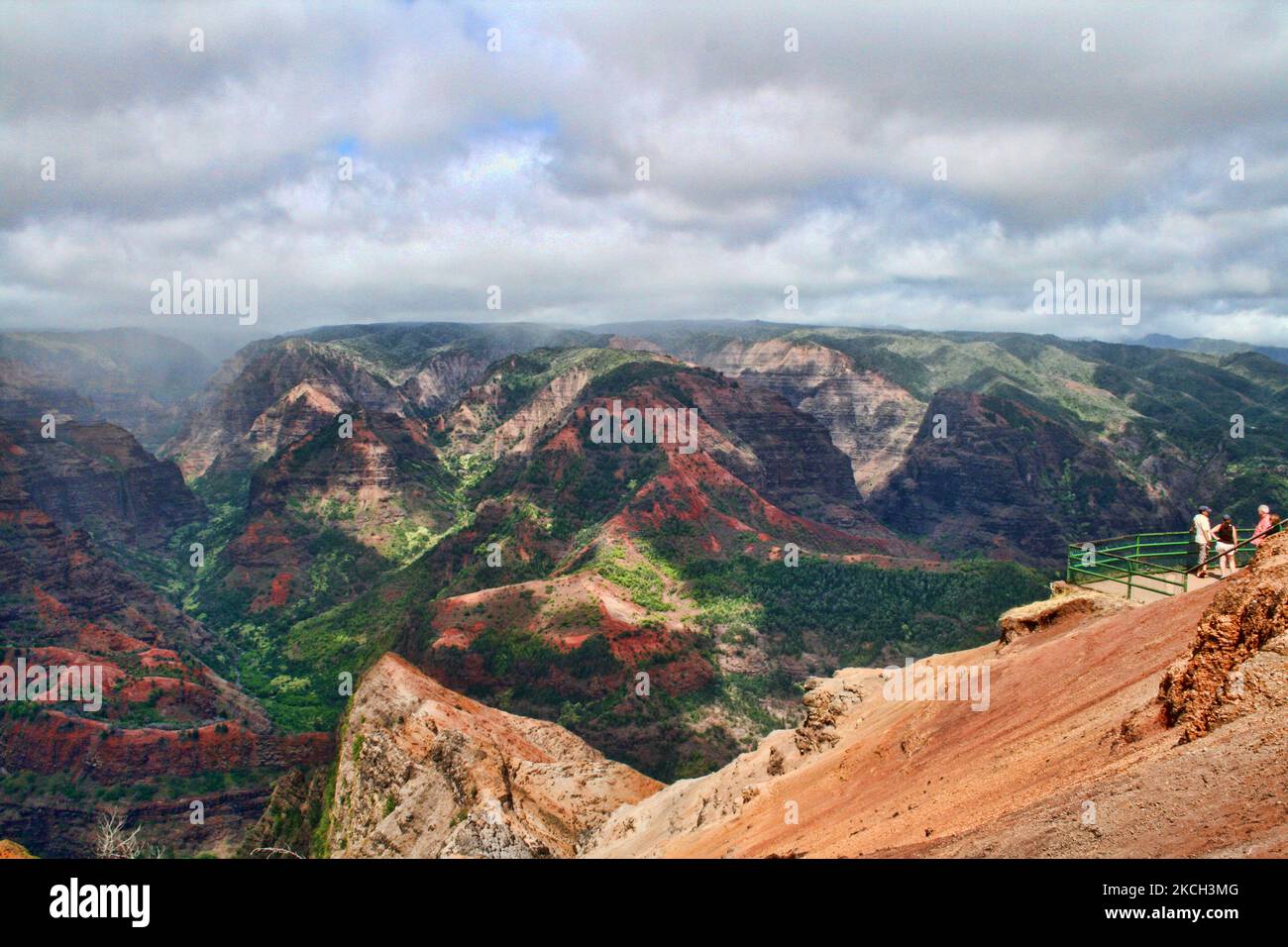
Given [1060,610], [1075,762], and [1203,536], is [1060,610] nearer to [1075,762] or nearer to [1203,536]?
[1203,536]

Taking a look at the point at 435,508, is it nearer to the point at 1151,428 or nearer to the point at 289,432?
the point at 289,432

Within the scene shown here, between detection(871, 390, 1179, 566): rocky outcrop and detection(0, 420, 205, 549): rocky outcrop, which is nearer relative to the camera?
detection(0, 420, 205, 549): rocky outcrop

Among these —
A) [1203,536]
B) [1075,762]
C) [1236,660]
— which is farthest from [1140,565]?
[1236,660]

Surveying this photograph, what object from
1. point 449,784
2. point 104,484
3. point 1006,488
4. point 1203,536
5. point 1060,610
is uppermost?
point 1203,536

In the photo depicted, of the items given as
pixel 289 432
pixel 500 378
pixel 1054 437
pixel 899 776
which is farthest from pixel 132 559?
pixel 1054 437

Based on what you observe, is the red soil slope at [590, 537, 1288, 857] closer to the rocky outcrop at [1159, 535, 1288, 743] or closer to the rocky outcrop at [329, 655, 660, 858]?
the rocky outcrop at [1159, 535, 1288, 743]

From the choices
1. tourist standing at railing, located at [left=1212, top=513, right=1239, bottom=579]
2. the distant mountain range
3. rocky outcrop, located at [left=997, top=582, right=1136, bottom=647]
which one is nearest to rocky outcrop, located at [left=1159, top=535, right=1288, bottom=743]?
tourist standing at railing, located at [left=1212, top=513, right=1239, bottom=579]
